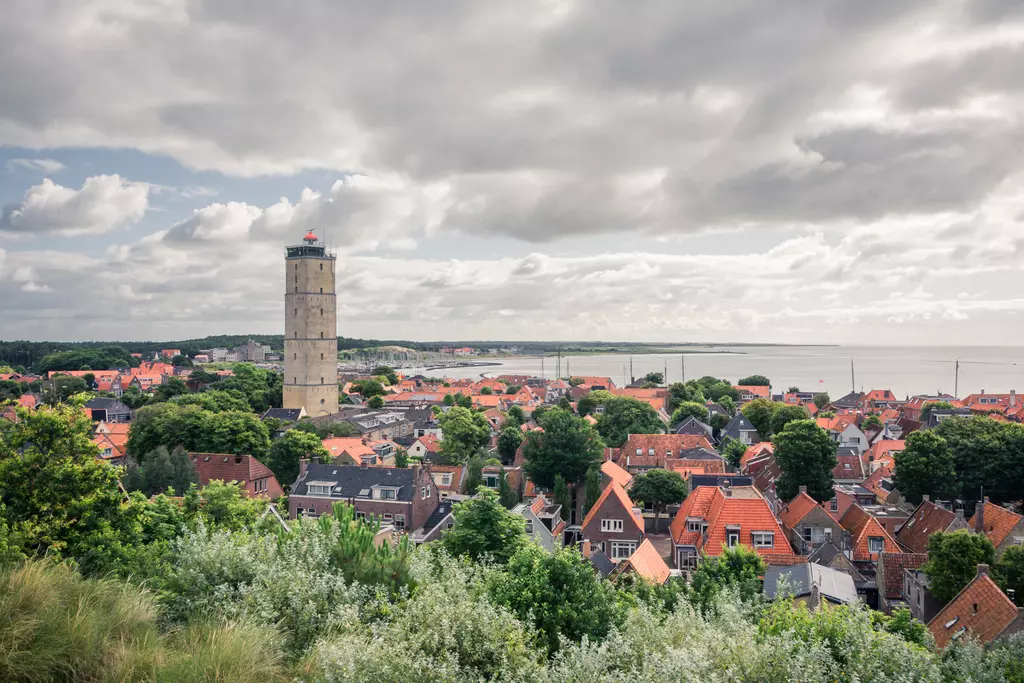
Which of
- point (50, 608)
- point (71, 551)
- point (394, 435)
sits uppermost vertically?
point (50, 608)

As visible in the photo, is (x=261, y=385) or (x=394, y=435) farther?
(x=261, y=385)

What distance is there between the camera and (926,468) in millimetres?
36438

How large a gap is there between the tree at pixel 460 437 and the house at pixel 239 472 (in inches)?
521

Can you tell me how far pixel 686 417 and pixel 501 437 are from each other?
1045 inches

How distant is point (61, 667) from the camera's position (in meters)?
7.38

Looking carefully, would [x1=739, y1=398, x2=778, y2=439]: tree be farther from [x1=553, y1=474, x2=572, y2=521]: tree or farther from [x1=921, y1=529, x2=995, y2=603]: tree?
[x1=921, y1=529, x2=995, y2=603]: tree

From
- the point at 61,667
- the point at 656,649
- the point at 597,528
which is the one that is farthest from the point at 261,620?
the point at 597,528

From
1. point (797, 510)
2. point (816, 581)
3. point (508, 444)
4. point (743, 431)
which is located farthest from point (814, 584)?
point (743, 431)

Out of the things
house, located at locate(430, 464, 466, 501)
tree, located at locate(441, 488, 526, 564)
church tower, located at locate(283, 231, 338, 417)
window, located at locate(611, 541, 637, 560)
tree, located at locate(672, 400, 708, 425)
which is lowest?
window, located at locate(611, 541, 637, 560)

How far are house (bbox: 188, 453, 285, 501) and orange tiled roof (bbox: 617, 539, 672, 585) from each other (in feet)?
70.3

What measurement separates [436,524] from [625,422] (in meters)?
27.9

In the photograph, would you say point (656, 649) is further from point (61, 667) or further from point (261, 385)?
point (261, 385)

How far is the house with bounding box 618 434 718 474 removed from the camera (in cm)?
4577

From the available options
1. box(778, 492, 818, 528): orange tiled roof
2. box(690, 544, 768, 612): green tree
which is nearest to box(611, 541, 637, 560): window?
box(778, 492, 818, 528): orange tiled roof
